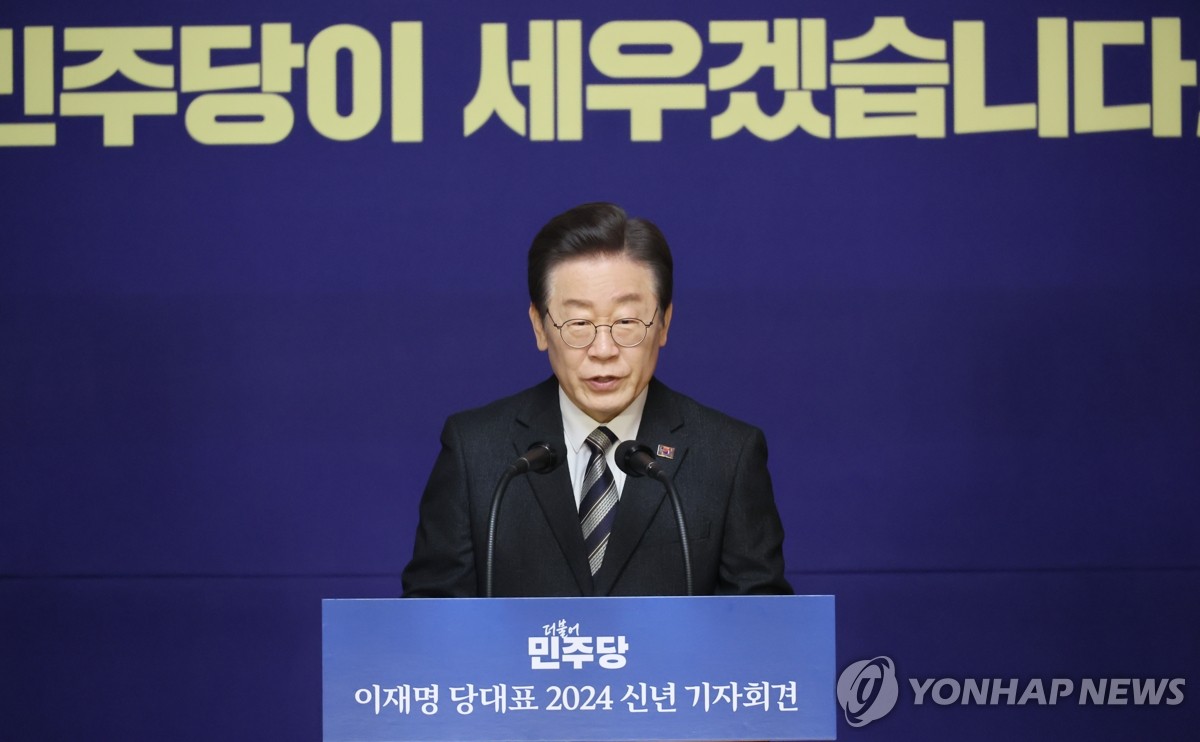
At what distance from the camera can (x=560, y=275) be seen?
168 cm

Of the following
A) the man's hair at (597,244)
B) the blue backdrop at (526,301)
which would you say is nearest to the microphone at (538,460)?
the man's hair at (597,244)

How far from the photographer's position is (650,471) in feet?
4.71

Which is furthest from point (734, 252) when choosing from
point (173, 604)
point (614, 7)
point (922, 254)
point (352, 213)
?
point (173, 604)

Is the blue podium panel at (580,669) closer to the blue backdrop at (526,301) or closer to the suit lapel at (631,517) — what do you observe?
the suit lapel at (631,517)

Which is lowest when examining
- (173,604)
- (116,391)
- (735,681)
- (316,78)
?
(173,604)

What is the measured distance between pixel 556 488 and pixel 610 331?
0.21m

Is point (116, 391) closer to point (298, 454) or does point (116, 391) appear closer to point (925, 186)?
point (298, 454)

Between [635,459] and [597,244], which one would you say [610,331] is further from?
[635,459]

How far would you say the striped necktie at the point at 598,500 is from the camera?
1.66 meters

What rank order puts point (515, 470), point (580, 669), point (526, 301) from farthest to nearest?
point (526, 301) < point (515, 470) < point (580, 669)

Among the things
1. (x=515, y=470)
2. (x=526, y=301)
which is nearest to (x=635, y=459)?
(x=515, y=470)

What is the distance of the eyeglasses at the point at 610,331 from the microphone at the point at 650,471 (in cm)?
20

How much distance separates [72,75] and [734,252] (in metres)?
1.51

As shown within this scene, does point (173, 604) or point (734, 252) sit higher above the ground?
point (734, 252)
